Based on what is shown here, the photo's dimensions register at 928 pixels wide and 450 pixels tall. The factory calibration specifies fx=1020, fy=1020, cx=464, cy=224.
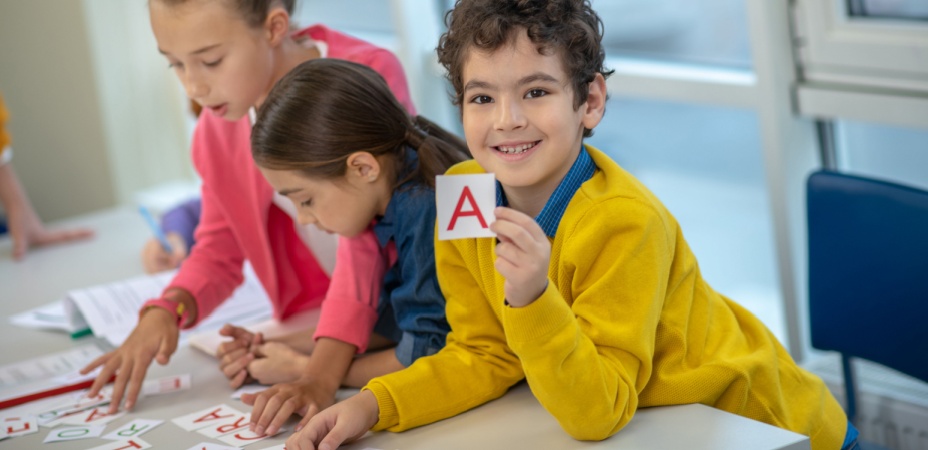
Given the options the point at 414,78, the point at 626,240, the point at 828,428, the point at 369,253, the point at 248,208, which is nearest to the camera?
the point at 626,240

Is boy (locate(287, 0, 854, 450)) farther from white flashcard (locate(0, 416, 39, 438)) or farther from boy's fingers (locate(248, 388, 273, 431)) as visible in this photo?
white flashcard (locate(0, 416, 39, 438))

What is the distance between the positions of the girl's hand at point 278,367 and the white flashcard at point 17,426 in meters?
0.34

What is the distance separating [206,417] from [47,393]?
1.20 ft

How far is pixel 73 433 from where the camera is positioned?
1.57 metres

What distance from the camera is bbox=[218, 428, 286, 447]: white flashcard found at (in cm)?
144

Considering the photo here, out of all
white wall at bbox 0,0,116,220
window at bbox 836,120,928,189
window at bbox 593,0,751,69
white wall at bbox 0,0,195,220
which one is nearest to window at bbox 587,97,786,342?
window at bbox 593,0,751,69

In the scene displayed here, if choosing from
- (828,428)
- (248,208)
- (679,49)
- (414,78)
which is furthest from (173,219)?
(828,428)

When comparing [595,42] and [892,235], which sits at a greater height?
[595,42]

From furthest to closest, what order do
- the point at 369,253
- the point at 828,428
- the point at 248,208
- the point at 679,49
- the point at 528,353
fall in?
the point at 679,49
the point at 248,208
the point at 369,253
the point at 828,428
the point at 528,353

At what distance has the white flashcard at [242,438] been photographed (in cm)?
144

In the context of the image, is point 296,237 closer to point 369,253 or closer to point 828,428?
point 369,253

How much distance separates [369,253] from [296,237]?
382 mm

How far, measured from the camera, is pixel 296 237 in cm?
203

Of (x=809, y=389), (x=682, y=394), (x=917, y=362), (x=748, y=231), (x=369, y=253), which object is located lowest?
(x=748, y=231)
